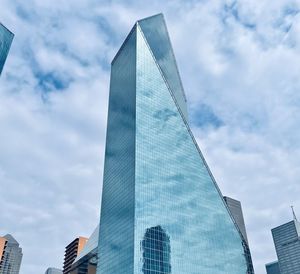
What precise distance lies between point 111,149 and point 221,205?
50.4 meters

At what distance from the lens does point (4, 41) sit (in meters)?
113

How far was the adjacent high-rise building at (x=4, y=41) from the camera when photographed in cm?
11087

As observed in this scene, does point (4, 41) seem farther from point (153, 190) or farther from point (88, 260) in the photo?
point (88, 260)

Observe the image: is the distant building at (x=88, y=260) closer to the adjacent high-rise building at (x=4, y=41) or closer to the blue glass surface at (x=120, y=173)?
the blue glass surface at (x=120, y=173)

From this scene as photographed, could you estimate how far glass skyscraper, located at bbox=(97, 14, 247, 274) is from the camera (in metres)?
105

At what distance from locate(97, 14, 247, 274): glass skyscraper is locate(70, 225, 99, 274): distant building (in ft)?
178

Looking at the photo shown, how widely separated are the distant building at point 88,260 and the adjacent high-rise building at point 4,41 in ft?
329

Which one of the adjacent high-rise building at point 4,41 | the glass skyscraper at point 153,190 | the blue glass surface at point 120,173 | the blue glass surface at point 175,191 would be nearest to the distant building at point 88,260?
the blue glass surface at point 120,173

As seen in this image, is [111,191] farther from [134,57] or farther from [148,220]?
[134,57]

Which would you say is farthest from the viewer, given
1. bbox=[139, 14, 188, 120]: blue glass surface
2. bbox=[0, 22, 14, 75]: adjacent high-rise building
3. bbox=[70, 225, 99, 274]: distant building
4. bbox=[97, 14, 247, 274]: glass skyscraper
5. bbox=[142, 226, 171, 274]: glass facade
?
bbox=[70, 225, 99, 274]: distant building

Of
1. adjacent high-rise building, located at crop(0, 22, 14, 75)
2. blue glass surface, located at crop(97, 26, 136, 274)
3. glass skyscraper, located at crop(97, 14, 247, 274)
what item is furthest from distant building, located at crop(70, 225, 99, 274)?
adjacent high-rise building, located at crop(0, 22, 14, 75)

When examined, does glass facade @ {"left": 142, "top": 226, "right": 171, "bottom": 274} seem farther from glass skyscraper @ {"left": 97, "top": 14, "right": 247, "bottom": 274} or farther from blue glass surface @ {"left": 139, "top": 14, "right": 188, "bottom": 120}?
blue glass surface @ {"left": 139, "top": 14, "right": 188, "bottom": 120}

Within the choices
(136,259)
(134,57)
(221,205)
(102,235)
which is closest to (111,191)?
(102,235)

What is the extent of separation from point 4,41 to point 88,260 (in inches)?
4679
